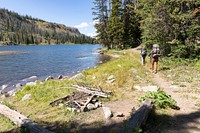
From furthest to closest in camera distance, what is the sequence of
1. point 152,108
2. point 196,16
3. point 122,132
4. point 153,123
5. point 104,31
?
point 104,31, point 196,16, point 152,108, point 153,123, point 122,132

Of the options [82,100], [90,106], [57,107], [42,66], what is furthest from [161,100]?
[42,66]

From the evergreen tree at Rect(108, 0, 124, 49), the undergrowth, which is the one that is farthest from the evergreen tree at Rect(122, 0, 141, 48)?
the undergrowth

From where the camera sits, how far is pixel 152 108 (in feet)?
25.9

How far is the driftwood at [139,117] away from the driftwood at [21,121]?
2.56 metres

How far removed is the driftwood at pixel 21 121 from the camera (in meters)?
6.74

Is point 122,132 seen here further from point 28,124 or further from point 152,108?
point 28,124

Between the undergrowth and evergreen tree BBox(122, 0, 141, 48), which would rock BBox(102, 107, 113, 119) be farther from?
evergreen tree BBox(122, 0, 141, 48)

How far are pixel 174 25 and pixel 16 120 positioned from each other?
50.9 feet

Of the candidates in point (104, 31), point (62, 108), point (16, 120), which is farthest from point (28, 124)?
point (104, 31)

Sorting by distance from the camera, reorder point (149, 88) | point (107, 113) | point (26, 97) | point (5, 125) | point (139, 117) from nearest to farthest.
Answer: point (139, 117) → point (107, 113) → point (5, 125) → point (149, 88) → point (26, 97)

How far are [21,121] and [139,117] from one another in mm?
4118

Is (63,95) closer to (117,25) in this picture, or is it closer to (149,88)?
(149,88)

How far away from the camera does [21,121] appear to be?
25.1ft

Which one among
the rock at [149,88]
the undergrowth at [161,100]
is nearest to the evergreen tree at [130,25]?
the rock at [149,88]
